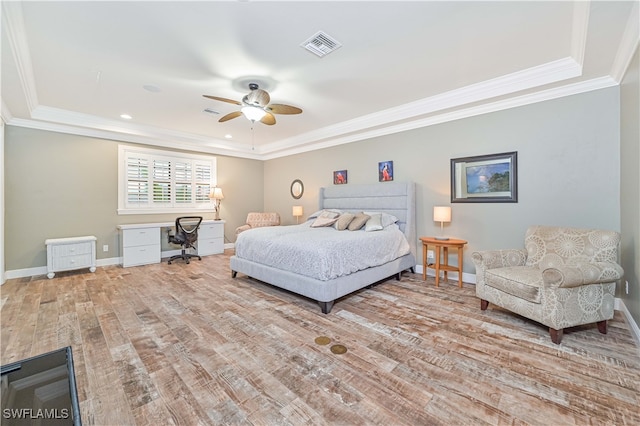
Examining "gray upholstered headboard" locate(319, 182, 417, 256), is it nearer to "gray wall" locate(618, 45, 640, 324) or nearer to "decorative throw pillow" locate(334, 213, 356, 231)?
"decorative throw pillow" locate(334, 213, 356, 231)

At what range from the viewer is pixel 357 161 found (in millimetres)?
5562

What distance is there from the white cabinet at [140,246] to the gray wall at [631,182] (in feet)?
22.8

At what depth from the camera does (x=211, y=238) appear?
638cm

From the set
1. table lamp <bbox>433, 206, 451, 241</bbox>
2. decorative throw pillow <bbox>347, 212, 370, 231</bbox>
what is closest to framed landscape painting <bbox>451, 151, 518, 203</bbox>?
table lamp <bbox>433, 206, 451, 241</bbox>

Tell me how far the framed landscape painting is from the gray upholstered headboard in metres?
0.71

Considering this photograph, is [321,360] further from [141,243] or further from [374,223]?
[141,243]

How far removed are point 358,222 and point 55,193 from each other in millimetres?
5425

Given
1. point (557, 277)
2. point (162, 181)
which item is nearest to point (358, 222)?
point (557, 277)

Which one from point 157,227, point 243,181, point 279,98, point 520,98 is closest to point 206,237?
point 157,227

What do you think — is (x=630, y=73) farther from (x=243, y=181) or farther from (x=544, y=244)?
(x=243, y=181)

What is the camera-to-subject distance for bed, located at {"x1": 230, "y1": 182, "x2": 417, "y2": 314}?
3088 millimetres

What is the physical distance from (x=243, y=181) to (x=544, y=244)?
6593 mm

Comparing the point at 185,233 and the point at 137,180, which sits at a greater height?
the point at 137,180

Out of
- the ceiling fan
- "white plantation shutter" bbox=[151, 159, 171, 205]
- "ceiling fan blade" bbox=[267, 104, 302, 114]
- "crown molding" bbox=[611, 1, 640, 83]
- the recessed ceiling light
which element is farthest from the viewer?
"white plantation shutter" bbox=[151, 159, 171, 205]
